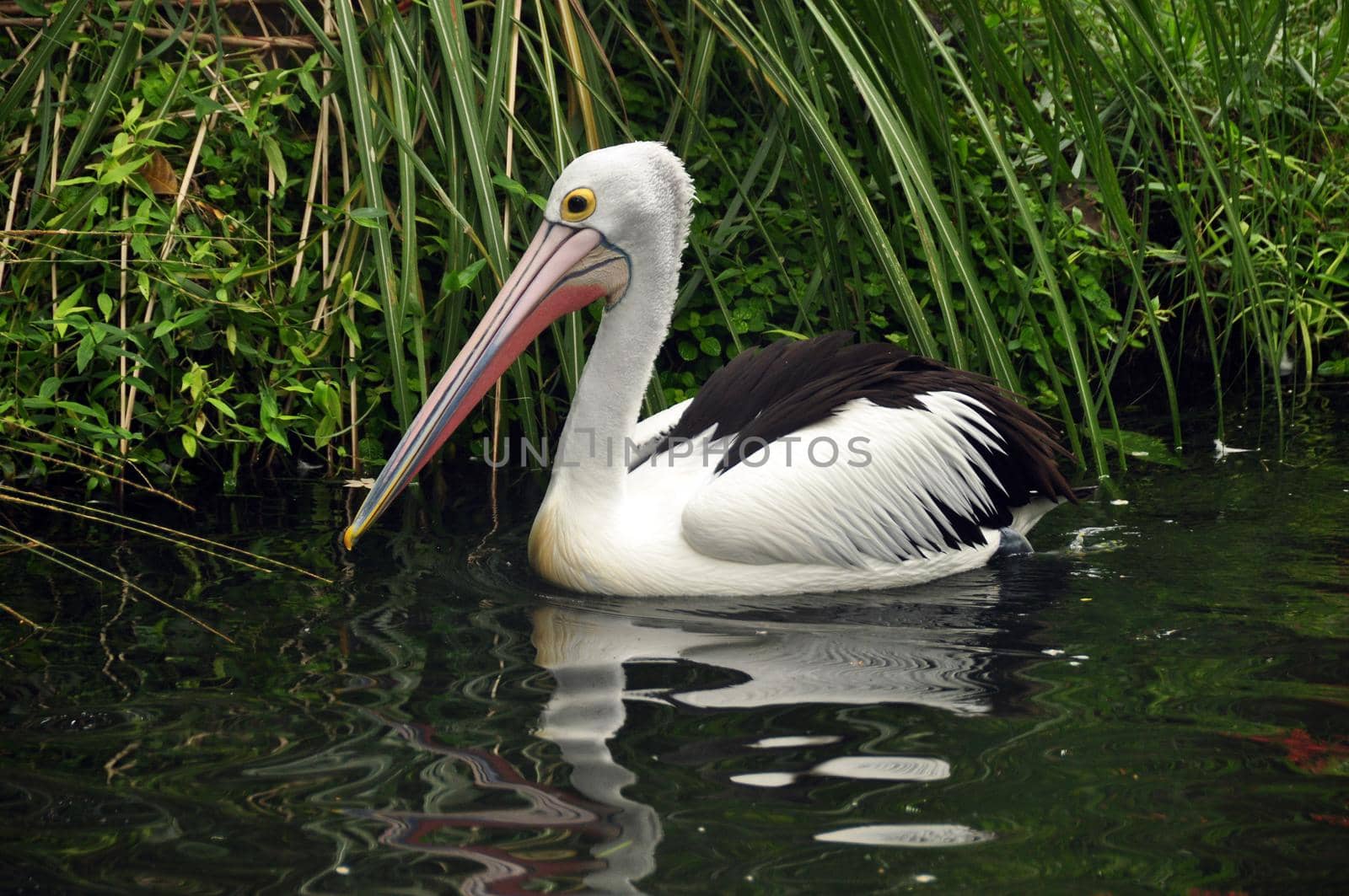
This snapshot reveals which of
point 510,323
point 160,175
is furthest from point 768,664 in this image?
point 160,175

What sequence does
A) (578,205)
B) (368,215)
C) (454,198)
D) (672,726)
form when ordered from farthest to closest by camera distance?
(454,198) → (368,215) → (578,205) → (672,726)

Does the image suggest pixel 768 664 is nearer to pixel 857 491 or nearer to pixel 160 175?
pixel 857 491

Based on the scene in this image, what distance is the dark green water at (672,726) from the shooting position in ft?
6.86

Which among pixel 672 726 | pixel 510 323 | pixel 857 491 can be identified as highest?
pixel 510 323

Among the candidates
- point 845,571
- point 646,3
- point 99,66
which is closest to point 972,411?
point 845,571

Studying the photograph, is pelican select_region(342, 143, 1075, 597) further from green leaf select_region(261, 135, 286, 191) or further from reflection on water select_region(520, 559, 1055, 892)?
green leaf select_region(261, 135, 286, 191)

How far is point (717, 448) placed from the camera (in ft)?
12.1

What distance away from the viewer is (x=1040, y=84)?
19.7ft

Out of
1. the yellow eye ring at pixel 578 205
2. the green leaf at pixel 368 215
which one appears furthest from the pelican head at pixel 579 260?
the green leaf at pixel 368 215

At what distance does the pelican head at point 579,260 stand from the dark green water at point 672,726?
435 millimetres

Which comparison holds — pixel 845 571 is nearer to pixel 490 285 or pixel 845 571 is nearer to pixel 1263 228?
pixel 490 285

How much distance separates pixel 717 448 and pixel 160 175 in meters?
1.91

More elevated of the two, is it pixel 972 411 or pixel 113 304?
pixel 113 304

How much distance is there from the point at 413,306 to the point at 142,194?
36.9 inches
